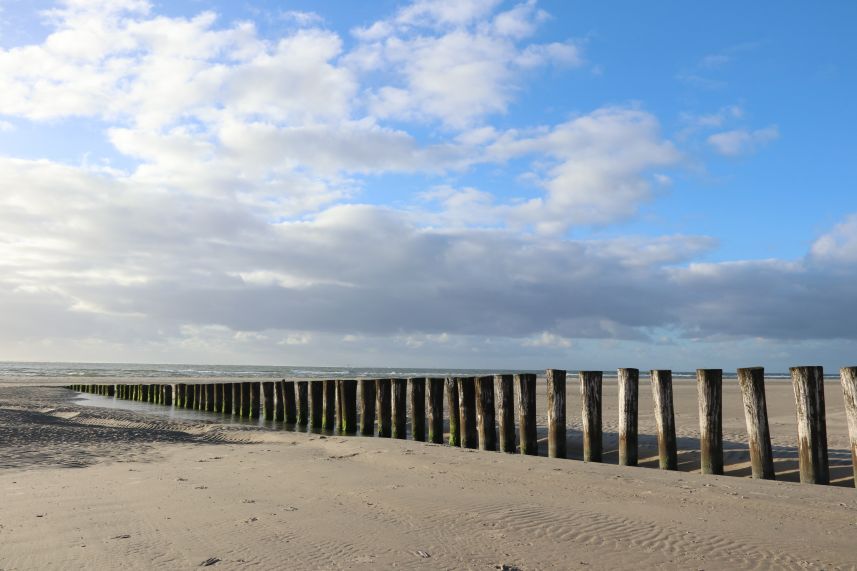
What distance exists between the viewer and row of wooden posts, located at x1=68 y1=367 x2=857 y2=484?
→ 6.85 m

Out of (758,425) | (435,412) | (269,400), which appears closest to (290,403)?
(269,400)

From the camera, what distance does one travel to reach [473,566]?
3543mm

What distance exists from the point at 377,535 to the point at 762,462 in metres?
4.92

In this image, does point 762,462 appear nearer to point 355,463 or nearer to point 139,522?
point 355,463

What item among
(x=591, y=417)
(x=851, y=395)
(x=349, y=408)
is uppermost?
(x=851, y=395)

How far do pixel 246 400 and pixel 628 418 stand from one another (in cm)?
1243

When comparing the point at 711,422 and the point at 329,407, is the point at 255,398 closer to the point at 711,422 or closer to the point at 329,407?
the point at 329,407

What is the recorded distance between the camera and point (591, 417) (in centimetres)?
862

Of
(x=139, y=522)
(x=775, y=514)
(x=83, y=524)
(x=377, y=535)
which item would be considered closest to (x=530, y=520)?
(x=377, y=535)

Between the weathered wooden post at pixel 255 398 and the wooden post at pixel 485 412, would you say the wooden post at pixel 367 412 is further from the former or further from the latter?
the weathered wooden post at pixel 255 398

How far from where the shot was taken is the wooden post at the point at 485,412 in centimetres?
980

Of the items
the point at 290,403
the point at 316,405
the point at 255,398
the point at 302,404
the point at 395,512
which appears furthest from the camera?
the point at 255,398

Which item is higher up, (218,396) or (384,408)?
(384,408)

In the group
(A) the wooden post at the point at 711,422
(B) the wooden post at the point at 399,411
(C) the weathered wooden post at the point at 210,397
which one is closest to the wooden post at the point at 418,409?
(B) the wooden post at the point at 399,411
